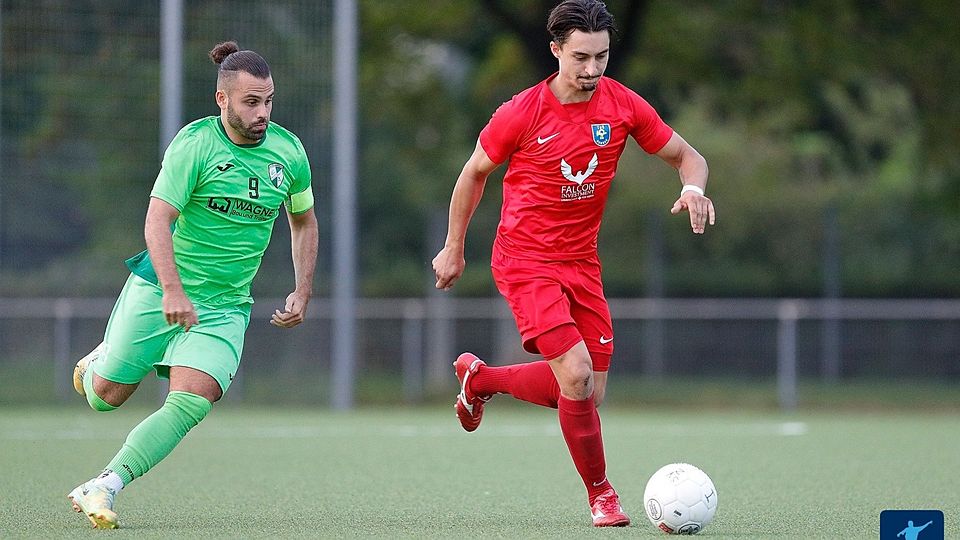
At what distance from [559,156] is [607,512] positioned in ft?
5.03

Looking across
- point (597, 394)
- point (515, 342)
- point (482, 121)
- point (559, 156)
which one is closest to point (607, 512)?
point (597, 394)

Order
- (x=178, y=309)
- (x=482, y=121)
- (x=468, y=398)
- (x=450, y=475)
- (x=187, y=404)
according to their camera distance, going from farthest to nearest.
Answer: (x=482, y=121)
(x=450, y=475)
(x=468, y=398)
(x=187, y=404)
(x=178, y=309)

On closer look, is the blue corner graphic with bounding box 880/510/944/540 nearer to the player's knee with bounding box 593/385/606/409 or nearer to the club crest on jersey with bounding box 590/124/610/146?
the player's knee with bounding box 593/385/606/409

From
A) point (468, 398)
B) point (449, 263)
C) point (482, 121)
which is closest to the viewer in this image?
point (449, 263)

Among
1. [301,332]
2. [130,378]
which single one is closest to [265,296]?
[301,332]

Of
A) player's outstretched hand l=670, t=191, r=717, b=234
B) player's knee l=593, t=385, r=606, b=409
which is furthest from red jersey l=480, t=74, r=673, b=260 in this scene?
player's knee l=593, t=385, r=606, b=409

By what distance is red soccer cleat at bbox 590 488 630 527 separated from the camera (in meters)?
6.48

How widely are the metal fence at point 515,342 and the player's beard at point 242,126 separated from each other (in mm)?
10328

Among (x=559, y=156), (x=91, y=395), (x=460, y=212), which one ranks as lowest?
(x=91, y=395)

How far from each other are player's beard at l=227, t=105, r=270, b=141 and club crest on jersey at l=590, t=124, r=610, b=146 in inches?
55.4

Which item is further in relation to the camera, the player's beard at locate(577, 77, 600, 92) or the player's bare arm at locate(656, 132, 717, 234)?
the player's beard at locate(577, 77, 600, 92)

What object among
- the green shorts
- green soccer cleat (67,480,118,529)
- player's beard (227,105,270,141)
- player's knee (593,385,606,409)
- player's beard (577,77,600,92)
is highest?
player's beard (577,77,600,92)

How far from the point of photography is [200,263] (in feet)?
21.8

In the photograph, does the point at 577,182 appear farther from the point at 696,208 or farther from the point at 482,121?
the point at 482,121
